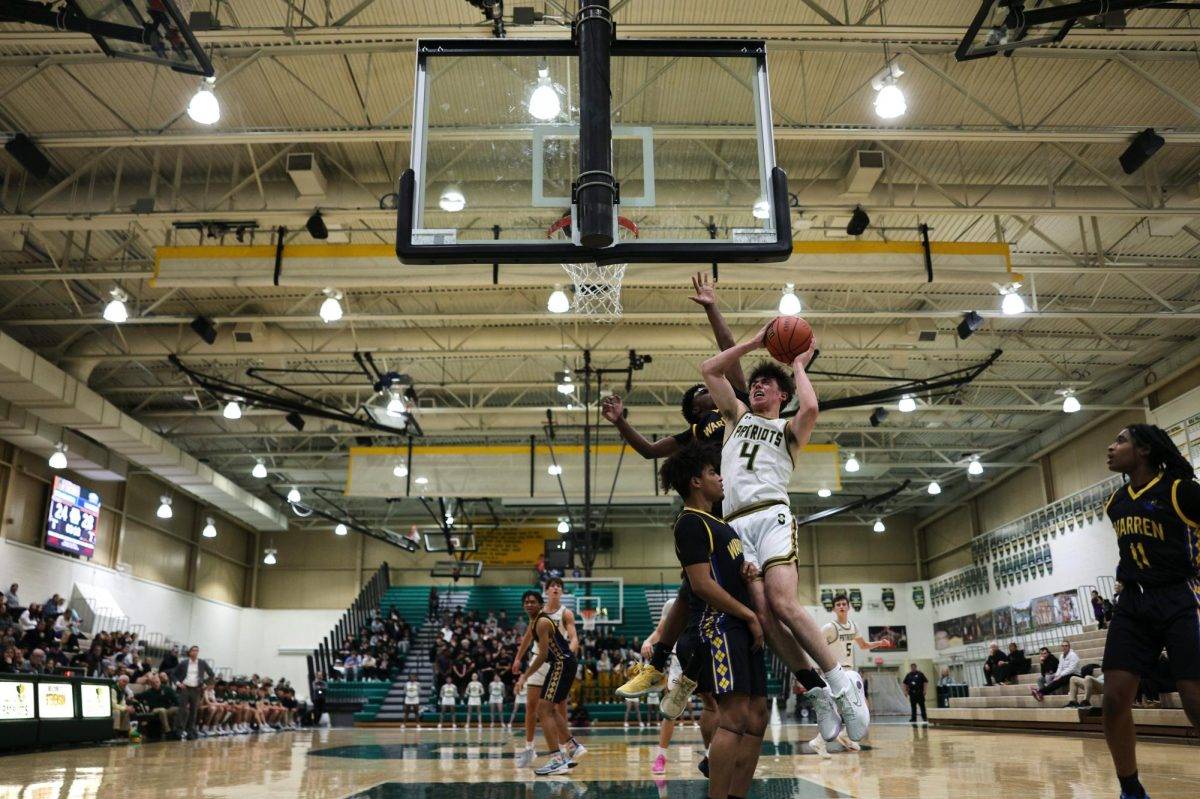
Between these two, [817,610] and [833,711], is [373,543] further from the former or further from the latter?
[833,711]

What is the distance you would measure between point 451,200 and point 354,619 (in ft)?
88.5

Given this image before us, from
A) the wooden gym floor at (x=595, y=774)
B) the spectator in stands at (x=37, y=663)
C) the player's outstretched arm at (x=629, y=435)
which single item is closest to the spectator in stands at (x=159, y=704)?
the spectator in stands at (x=37, y=663)

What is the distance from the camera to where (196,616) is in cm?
3000

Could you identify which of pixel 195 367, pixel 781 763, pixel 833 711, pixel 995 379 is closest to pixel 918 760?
pixel 781 763

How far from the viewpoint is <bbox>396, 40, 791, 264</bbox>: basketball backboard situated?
18.3 ft

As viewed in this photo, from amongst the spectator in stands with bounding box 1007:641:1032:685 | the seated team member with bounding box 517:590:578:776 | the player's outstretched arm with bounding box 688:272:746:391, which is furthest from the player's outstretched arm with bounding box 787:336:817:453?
the spectator in stands with bounding box 1007:641:1032:685

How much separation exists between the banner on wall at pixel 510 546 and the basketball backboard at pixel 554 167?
29353mm

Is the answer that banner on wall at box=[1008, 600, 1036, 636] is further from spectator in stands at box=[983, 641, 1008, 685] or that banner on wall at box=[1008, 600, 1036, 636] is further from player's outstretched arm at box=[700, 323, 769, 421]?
player's outstretched arm at box=[700, 323, 769, 421]

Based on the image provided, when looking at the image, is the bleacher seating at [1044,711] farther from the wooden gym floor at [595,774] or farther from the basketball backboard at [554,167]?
the basketball backboard at [554,167]

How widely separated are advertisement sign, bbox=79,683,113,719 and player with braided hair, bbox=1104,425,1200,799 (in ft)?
41.7

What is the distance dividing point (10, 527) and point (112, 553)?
452 centimetres

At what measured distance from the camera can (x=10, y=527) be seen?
20891 mm

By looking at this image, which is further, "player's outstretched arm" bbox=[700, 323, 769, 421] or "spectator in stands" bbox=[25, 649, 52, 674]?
"spectator in stands" bbox=[25, 649, 52, 674]

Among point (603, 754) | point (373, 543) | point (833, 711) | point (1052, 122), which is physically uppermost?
point (1052, 122)
